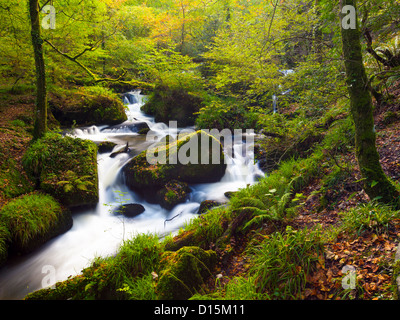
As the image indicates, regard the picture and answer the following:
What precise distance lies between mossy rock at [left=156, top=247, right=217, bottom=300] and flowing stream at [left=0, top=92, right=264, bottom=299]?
1.86m

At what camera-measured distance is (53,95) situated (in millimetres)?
11727

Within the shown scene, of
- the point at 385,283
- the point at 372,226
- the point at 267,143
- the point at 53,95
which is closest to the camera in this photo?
the point at 385,283

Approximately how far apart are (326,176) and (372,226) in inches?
86.1

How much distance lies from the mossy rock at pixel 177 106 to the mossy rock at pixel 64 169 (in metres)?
7.02

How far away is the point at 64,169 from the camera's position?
7043 millimetres

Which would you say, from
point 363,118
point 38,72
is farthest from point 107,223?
point 363,118

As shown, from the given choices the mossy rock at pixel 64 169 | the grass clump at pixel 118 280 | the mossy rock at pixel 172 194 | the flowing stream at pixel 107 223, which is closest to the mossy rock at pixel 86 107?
the flowing stream at pixel 107 223

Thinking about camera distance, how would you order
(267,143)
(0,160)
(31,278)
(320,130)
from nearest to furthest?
(31,278), (0,160), (320,130), (267,143)

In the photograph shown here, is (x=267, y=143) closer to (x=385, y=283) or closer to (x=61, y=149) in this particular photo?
(x=385, y=283)

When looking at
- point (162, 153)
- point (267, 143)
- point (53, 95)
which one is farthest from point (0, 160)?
point (267, 143)

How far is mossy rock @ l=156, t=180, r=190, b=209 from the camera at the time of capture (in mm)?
7223

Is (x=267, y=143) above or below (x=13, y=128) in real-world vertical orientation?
below

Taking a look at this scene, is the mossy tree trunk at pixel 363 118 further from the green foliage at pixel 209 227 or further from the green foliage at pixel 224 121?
the green foliage at pixel 224 121

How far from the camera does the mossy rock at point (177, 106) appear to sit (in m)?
13.9
